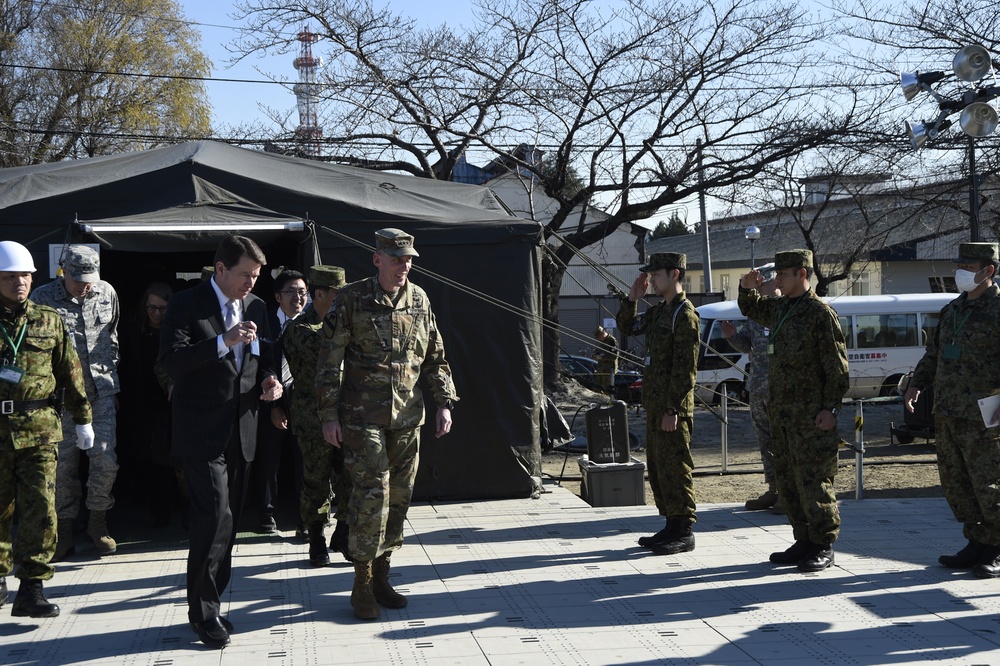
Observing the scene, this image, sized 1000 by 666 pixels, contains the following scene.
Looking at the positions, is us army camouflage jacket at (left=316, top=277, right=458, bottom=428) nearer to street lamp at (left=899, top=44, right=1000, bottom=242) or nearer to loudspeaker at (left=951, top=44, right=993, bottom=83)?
street lamp at (left=899, top=44, right=1000, bottom=242)

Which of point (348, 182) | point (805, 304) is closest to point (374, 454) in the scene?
point (805, 304)

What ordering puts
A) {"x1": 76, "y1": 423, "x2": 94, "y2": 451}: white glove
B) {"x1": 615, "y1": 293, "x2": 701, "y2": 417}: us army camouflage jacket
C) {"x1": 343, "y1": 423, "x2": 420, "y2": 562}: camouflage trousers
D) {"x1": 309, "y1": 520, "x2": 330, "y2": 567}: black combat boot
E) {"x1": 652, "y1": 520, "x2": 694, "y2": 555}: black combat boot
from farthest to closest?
1. {"x1": 652, "y1": 520, "x2": 694, "y2": 555}: black combat boot
2. {"x1": 615, "y1": 293, "x2": 701, "y2": 417}: us army camouflage jacket
3. {"x1": 309, "y1": 520, "x2": 330, "y2": 567}: black combat boot
4. {"x1": 76, "y1": 423, "x2": 94, "y2": 451}: white glove
5. {"x1": 343, "y1": 423, "x2": 420, "y2": 562}: camouflage trousers

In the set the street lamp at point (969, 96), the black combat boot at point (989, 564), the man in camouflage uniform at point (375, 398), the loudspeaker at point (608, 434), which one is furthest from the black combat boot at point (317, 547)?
the street lamp at point (969, 96)

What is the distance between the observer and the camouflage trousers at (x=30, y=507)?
201 inches

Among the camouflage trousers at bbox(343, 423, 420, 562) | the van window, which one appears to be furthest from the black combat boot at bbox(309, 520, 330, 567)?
the van window

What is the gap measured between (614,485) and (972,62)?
5.70 meters

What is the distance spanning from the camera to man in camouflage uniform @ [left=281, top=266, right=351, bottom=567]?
20.8ft

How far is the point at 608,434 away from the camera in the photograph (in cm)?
891

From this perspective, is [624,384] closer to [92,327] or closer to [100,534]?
[100,534]

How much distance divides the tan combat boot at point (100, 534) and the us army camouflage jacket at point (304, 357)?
1498mm

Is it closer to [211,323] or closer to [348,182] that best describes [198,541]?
[211,323]

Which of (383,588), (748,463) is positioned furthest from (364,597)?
(748,463)

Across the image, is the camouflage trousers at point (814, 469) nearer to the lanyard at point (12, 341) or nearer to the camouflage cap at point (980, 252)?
the camouflage cap at point (980, 252)

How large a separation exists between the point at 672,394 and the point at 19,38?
2642cm
